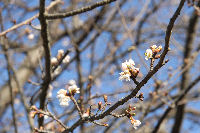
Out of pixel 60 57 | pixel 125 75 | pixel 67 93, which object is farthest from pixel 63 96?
pixel 60 57

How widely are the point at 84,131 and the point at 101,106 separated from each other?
212cm

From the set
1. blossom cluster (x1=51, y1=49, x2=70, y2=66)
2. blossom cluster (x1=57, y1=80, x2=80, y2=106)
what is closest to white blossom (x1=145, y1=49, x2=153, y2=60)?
blossom cluster (x1=57, y1=80, x2=80, y2=106)

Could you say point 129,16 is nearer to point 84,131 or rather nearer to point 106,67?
point 106,67

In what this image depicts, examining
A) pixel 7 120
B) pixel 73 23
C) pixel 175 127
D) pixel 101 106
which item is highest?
pixel 73 23

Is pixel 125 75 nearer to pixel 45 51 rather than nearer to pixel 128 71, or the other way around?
pixel 128 71

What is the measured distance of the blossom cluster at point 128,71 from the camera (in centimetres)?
114

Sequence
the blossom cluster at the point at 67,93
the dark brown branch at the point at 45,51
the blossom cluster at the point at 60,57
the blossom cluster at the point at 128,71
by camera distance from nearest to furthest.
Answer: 1. the blossom cluster at the point at 128,71
2. the blossom cluster at the point at 67,93
3. the dark brown branch at the point at 45,51
4. the blossom cluster at the point at 60,57

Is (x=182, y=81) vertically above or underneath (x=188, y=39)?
underneath

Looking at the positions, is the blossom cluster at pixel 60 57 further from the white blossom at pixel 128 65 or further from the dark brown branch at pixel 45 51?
the white blossom at pixel 128 65

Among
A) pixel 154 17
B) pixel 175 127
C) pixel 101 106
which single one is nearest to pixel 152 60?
pixel 101 106

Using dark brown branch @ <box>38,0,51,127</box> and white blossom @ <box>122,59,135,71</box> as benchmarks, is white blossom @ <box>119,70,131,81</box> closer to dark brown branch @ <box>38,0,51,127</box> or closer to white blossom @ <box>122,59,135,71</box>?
white blossom @ <box>122,59,135,71</box>

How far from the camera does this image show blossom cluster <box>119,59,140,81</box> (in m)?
1.14

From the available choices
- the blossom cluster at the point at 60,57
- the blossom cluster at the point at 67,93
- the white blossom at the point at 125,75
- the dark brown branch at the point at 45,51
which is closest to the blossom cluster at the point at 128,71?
the white blossom at the point at 125,75

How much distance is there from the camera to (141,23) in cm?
500
